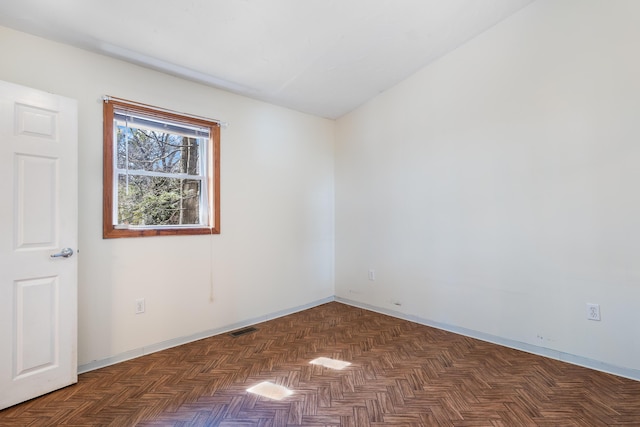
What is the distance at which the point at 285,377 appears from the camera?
2248mm

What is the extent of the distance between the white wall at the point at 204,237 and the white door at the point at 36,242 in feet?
0.67

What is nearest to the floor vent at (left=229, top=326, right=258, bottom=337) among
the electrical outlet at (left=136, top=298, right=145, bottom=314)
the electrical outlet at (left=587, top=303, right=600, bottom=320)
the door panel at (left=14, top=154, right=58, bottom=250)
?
the electrical outlet at (left=136, top=298, right=145, bottom=314)

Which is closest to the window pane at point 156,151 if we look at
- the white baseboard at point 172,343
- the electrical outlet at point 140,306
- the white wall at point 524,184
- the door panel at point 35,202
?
the door panel at point 35,202

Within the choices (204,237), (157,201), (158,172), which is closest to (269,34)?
(158,172)

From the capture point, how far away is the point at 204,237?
3.00 m

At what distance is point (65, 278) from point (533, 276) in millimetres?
3666

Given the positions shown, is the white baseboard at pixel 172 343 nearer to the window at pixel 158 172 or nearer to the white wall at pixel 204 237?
the white wall at pixel 204 237

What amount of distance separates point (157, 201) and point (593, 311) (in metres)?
3.76

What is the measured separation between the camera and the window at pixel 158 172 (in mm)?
2482

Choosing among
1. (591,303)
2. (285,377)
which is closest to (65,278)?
(285,377)

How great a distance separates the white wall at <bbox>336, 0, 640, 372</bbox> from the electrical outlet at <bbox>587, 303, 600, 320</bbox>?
48 mm

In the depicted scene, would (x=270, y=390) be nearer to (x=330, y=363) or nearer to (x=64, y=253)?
(x=330, y=363)

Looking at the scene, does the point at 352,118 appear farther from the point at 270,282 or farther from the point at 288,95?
the point at 270,282

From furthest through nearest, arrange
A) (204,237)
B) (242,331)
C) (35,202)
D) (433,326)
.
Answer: (433,326), (242,331), (204,237), (35,202)
